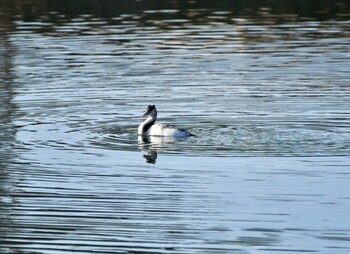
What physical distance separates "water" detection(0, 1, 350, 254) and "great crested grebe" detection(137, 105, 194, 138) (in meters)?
0.18

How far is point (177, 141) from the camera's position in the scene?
787 inches

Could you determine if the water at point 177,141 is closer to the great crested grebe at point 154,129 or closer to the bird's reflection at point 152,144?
the bird's reflection at point 152,144

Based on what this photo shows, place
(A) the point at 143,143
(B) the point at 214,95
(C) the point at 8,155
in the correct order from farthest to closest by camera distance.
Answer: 1. (B) the point at 214,95
2. (A) the point at 143,143
3. (C) the point at 8,155

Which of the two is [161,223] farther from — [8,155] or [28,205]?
[8,155]

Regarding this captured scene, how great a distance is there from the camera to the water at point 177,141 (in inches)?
559

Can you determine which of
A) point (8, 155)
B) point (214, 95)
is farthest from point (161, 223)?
point (214, 95)

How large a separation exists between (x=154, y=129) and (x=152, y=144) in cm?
54

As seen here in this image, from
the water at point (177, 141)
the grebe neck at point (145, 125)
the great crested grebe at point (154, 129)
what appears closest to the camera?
the water at point (177, 141)

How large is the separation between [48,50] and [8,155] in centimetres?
1390

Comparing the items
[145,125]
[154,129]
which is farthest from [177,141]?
[145,125]

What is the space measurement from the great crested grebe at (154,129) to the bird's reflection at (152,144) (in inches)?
3.2

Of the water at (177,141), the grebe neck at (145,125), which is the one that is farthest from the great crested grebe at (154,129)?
the water at (177,141)

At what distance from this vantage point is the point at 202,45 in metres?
33.1

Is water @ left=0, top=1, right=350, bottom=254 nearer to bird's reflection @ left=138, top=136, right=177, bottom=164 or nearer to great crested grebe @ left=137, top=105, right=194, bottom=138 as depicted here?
bird's reflection @ left=138, top=136, right=177, bottom=164
